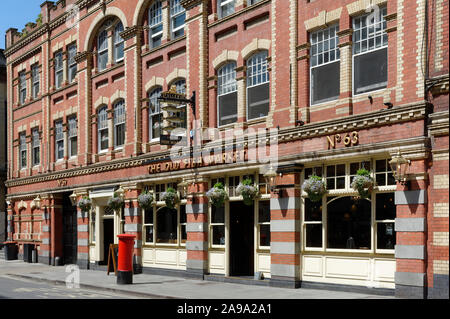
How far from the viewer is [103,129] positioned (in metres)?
26.5

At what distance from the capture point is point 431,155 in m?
13.5

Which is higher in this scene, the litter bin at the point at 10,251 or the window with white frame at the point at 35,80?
the window with white frame at the point at 35,80

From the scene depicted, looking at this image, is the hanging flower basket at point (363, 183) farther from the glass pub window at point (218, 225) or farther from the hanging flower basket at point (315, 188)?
the glass pub window at point (218, 225)

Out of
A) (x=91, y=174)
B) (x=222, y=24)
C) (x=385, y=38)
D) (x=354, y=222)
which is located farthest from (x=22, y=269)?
(x=385, y=38)

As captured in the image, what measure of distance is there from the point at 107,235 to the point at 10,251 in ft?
32.3

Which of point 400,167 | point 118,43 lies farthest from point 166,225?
point 400,167

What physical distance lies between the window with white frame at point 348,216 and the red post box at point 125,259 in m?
5.42

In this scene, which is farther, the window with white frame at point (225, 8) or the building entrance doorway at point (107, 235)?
the building entrance doorway at point (107, 235)

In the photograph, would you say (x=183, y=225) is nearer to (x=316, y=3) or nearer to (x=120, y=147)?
(x=120, y=147)

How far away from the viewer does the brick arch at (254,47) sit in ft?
59.3

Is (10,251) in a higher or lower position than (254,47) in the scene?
lower

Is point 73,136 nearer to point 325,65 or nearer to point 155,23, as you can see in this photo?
point 155,23

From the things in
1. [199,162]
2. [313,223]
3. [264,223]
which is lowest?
[264,223]

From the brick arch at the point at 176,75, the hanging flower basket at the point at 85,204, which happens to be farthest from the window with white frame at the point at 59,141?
the brick arch at the point at 176,75
